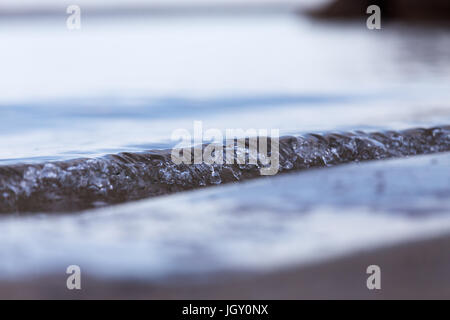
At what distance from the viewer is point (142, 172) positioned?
222cm

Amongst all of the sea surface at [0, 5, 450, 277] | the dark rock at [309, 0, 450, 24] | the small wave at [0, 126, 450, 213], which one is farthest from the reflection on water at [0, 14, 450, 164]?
the dark rock at [309, 0, 450, 24]

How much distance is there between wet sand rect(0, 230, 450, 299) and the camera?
1312 mm

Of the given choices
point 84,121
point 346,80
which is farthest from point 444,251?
point 346,80

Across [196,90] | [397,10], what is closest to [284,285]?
[196,90]

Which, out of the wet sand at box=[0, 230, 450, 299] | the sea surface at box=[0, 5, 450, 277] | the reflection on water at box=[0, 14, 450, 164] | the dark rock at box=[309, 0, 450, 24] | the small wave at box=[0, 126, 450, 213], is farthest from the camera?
the dark rock at box=[309, 0, 450, 24]

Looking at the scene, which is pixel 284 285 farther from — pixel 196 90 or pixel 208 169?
pixel 196 90

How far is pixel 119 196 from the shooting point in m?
2.04

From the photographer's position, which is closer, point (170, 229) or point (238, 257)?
point (238, 257)

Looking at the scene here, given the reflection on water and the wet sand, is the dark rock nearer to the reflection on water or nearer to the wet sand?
the reflection on water

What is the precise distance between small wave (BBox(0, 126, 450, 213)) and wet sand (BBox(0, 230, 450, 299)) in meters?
0.61

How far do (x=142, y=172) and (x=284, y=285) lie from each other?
0.96 meters

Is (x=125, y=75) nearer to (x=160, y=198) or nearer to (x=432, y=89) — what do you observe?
(x=432, y=89)

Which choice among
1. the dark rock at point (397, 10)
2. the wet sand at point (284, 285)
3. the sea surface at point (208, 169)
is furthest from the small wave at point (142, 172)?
the dark rock at point (397, 10)

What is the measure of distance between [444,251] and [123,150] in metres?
1.29
